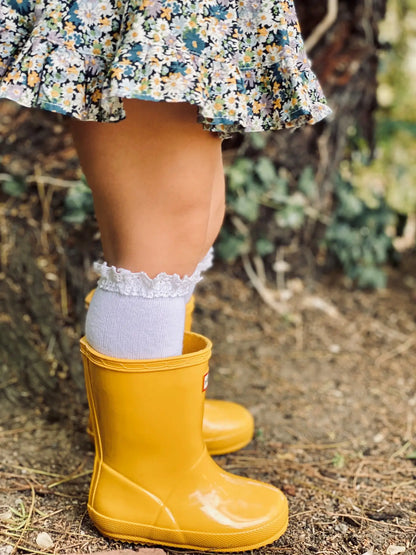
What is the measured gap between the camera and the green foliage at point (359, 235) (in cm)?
221

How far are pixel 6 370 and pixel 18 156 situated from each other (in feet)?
2.40

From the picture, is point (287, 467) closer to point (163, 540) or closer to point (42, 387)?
point (163, 540)

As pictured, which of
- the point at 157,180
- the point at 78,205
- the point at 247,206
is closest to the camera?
the point at 157,180

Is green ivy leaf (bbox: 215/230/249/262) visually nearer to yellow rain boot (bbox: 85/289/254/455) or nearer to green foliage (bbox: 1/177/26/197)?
green foliage (bbox: 1/177/26/197)

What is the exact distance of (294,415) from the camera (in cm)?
148

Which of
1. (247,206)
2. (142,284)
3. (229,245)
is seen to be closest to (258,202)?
(247,206)

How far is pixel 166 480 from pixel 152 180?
1.58 ft

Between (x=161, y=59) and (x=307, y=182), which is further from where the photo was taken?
(x=307, y=182)

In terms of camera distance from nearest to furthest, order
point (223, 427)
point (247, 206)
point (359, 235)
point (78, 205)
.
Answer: point (223, 427) → point (78, 205) → point (247, 206) → point (359, 235)

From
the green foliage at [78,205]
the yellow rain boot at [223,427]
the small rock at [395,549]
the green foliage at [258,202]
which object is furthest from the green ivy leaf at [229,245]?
the small rock at [395,549]

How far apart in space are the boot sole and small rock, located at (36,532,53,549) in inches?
2.9

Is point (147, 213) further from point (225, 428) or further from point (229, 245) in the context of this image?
point (229, 245)

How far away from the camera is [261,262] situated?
2125mm

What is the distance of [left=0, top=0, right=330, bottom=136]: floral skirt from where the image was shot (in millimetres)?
732
